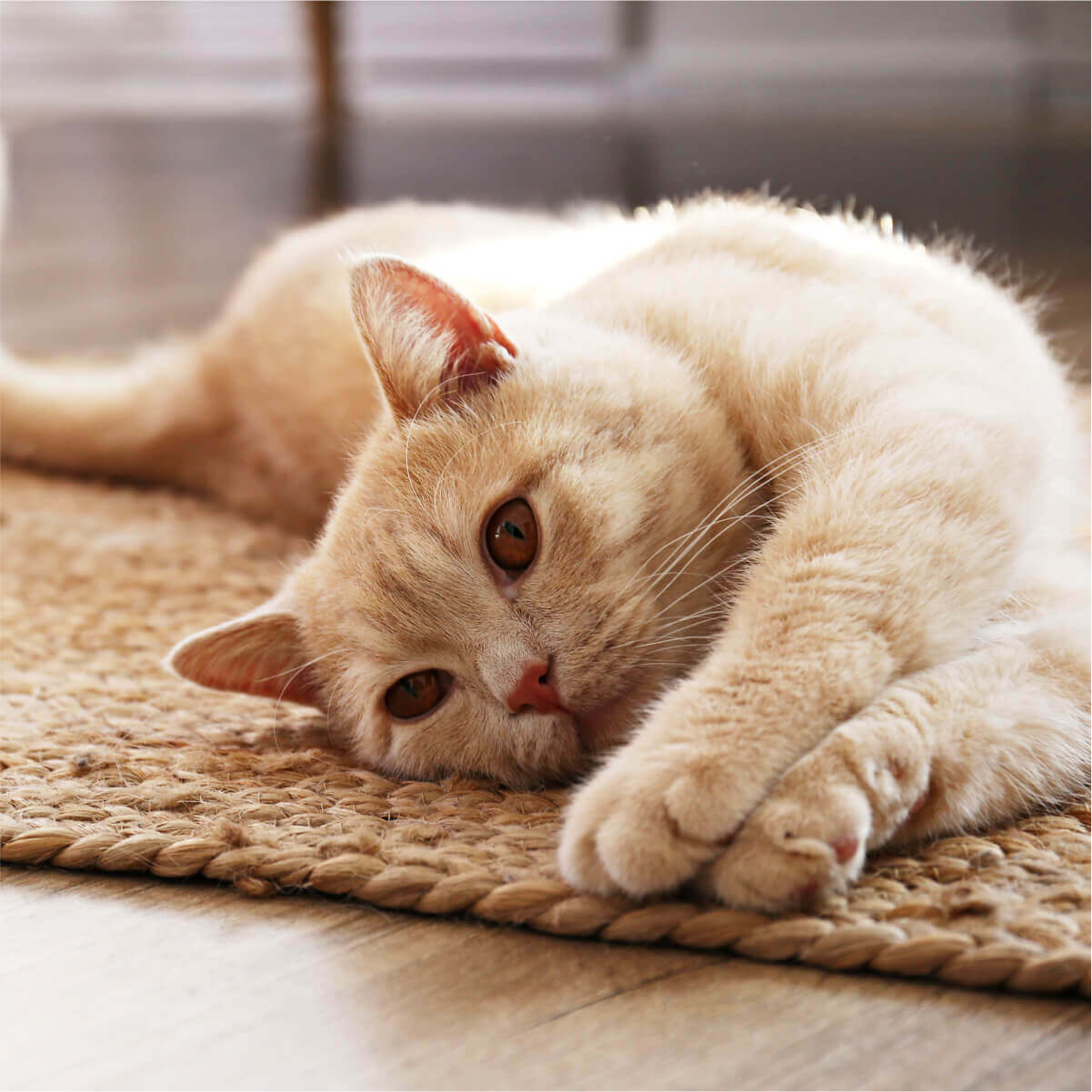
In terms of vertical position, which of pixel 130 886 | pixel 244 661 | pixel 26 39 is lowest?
pixel 130 886

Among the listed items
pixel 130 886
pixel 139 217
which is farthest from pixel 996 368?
pixel 139 217

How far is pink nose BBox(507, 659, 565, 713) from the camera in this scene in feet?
3.84

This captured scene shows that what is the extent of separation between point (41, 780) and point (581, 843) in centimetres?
62

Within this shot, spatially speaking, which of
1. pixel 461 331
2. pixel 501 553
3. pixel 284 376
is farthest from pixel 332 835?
pixel 284 376

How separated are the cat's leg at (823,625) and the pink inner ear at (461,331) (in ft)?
1.16

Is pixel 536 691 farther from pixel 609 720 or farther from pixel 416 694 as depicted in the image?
pixel 416 694

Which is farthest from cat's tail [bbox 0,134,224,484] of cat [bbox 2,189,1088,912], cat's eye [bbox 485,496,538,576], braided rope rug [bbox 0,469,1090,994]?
cat's eye [bbox 485,496,538,576]

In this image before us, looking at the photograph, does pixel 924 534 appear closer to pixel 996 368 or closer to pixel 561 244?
pixel 996 368

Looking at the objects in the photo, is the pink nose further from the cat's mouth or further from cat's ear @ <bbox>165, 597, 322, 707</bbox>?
cat's ear @ <bbox>165, 597, 322, 707</bbox>

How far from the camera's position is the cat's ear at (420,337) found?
1.32m

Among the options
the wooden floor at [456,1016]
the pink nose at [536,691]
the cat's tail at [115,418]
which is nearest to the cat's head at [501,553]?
the pink nose at [536,691]

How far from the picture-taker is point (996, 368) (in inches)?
56.1

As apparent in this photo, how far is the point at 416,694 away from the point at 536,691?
0.60ft

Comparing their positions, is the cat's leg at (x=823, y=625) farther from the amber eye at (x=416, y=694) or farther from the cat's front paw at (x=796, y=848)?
the amber eye at (x=416, y=694)
